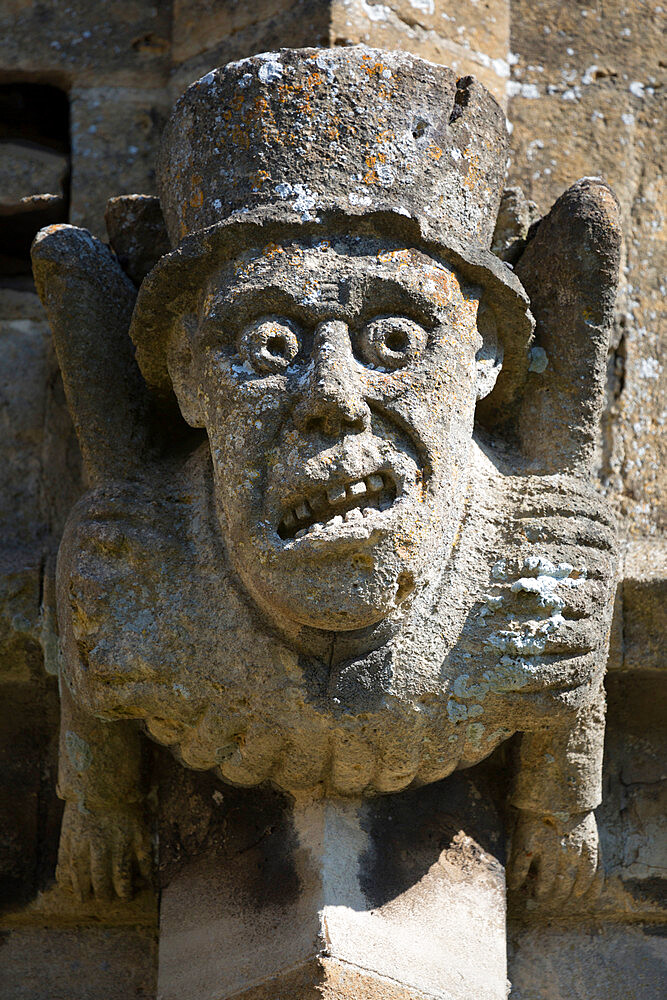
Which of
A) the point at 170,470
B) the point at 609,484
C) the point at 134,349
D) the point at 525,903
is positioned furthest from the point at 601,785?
the point at 134,349

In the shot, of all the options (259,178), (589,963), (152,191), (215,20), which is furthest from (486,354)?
(589,963)

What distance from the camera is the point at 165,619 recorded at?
2.30m

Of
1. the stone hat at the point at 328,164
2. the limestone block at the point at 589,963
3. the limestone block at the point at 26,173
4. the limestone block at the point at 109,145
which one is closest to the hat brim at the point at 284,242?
the stone hat at the point at 328,164

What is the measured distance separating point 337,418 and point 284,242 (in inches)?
12.7

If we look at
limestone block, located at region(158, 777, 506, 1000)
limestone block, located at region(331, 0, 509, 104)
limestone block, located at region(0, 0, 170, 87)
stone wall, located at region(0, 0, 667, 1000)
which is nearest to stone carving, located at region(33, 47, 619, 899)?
limestone block, located at region(158, 777, 506, 1000)

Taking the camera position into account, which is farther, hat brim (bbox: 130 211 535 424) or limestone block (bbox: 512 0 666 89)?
limestone block (bbox: 512 0 666 89)

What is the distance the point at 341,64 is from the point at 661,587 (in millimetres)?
1066

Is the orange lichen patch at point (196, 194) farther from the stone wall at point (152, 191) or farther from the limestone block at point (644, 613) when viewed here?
the limestone block at point (644, 613)

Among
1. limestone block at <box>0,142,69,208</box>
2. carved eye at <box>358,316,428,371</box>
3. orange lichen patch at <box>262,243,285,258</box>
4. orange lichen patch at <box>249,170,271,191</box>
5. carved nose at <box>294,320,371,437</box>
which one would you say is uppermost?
limestone block at <box>0,142,69,208</box>

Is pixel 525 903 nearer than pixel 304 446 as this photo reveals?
No

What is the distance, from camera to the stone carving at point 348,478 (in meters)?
2.17

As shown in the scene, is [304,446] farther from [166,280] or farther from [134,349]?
[134,349]

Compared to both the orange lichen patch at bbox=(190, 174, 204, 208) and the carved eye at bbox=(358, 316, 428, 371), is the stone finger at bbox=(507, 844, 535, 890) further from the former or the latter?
the orange lichen patch at bbox=(190, 174, 204, 208)

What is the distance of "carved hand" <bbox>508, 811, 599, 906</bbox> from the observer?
2498 millimetres
